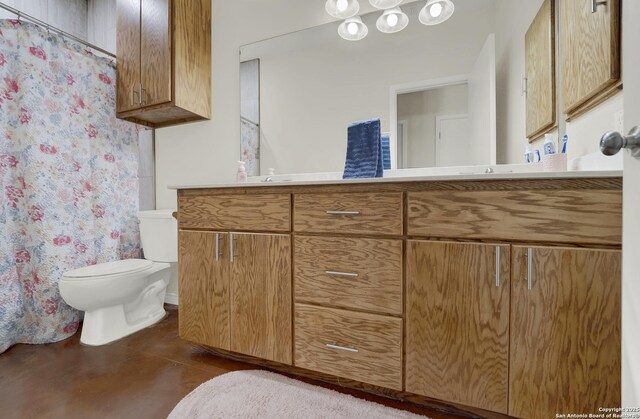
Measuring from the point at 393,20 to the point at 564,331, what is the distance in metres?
1.56

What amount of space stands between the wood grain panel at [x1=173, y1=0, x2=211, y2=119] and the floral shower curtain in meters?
0.59

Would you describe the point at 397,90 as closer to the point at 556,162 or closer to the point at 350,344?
the point at 556,162

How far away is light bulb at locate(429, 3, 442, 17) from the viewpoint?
4.78 feet

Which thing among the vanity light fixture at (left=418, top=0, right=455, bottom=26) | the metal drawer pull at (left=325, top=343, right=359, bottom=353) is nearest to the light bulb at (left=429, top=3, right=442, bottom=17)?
the vanity light fixture at (left=418, top=0, right=455, bottom=26)

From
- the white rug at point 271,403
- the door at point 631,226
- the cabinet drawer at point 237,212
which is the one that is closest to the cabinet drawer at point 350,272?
the cabinet drawer at point 237,212

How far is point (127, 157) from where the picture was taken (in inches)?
82.6

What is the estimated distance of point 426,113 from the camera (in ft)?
4.91

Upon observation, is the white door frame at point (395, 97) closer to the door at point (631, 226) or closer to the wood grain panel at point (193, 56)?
the door at point (631, 226)

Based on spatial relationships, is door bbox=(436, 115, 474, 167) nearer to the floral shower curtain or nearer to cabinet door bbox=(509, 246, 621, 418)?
cabinet door bbox=(509, 246, 621, 418)

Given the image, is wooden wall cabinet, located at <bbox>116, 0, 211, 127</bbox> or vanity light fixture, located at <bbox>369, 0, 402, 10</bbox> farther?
wooden wall cabinet, located at <bbox>116, 0, 211, 127</bbox>

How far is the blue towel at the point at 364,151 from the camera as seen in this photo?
1.36 meters

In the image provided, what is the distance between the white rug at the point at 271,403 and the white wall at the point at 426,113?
1.11m

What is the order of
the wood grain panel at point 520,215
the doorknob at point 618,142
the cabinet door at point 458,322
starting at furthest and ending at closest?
the cabinet door at point 458,322 < the wood grain panel at point 520,215 < the doorknob at point 618,142

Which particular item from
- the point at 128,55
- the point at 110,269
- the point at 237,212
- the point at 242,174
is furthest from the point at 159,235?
the point at 128,55
